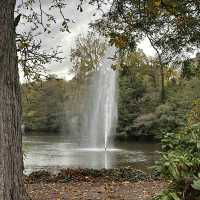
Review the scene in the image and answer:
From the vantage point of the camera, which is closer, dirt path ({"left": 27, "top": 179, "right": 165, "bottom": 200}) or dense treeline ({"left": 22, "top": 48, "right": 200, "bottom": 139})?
dirt path ({"left": 27, "top": 179, "right": 165, "bottom": 200})

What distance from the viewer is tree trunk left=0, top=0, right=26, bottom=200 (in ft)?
17.8

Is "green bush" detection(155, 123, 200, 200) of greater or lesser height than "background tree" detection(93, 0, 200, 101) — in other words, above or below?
below

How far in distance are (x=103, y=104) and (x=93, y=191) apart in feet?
126

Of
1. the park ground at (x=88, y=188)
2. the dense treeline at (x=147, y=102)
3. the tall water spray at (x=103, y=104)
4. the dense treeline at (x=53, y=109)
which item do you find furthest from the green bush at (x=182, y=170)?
the dense treeline at (x=53, y=109)

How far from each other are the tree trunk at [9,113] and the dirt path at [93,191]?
3541mm

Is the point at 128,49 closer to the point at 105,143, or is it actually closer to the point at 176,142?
the point at 176,142

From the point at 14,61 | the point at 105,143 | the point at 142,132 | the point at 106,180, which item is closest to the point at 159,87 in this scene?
the point at 142,132

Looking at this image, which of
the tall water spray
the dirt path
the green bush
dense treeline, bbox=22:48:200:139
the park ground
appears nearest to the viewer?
the green bush

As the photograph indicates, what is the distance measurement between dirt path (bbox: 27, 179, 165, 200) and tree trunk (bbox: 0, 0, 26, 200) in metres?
3.54

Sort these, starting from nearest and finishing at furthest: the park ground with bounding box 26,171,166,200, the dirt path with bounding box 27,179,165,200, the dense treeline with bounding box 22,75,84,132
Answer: the dirt path with bounding box 27,179,165,200, the park ground with bounding box 26,171,166,200, the dense treeline with bounding box 22,75,84,132

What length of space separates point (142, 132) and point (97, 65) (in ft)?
27.0

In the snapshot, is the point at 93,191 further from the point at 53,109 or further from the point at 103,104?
the point at 53,109

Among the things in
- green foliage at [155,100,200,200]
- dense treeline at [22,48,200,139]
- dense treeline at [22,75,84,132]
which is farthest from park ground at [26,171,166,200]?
dense treeline at [22,75,84,132]

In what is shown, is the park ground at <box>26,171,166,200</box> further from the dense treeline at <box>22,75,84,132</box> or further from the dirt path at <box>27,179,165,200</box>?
the dense treeline at <box>22,75,84,132</box>
